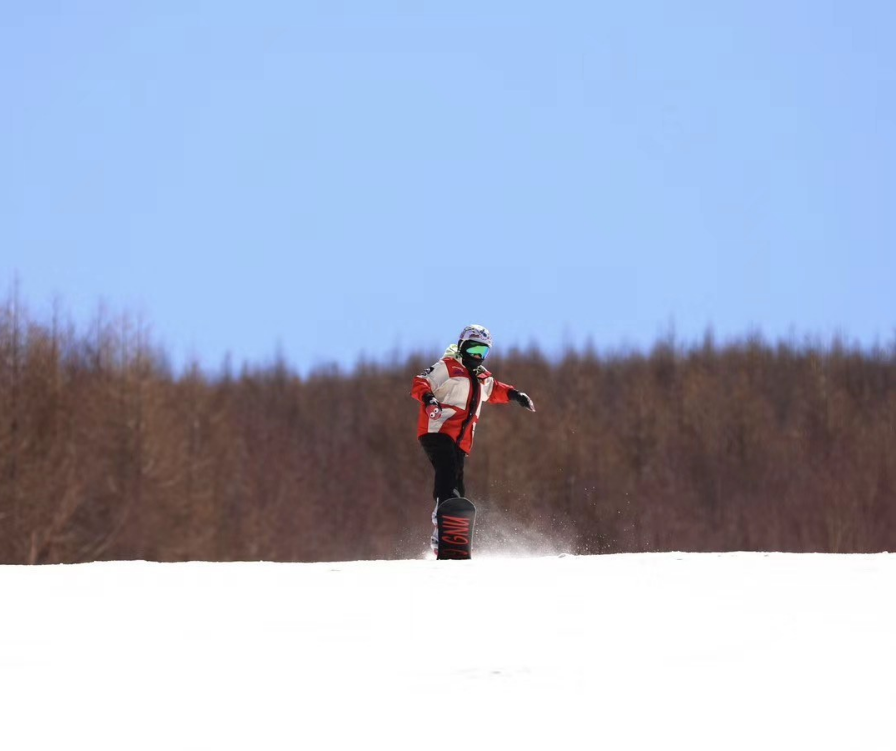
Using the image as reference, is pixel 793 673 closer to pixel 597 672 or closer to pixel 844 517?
pixel 597 672

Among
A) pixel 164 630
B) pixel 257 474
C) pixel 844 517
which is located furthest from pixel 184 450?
pixel 164 630

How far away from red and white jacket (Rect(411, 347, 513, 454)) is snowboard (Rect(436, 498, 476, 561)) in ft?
2.51

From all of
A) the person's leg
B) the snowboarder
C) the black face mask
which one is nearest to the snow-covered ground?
the person's leg

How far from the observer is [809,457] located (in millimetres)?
77875

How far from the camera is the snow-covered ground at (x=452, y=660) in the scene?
5891 millimetres

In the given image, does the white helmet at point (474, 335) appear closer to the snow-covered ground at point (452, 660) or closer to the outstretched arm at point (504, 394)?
the outstretched arm at point (504, 394)

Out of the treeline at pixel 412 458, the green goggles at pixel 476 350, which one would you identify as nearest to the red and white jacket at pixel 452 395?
the green goggles at pixel 476 350

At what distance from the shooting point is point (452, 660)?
7.08 metres

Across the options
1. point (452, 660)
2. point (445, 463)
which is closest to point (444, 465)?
point (445, 463)

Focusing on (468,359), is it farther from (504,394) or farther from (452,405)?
(504,394)

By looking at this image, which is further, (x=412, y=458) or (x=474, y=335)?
(x=412, y=458)

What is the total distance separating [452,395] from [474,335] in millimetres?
602

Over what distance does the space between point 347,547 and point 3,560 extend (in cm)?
2774

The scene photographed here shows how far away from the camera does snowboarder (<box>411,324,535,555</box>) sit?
504 inches
